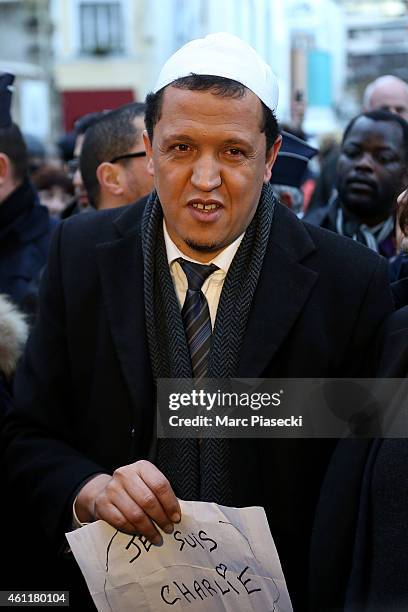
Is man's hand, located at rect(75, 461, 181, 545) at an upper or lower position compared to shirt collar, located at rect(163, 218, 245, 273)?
lower

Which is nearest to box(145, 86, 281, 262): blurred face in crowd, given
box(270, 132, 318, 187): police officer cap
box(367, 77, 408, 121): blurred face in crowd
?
box(270, 132, 318, 187): police officer cap

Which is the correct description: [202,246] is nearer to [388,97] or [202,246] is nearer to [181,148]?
[181,148]

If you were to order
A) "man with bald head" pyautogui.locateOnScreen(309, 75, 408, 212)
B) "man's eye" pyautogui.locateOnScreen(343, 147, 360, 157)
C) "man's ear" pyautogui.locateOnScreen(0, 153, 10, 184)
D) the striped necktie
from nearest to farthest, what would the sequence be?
the striped necktie
"man's ear" pyautogui.locateOnScreen(0, 153, 10, 184)
"man's eye" pyautogui.locateOnScreen(343, 147, 360, 157)
"man with bald head" pyautogui.locateOnScreen(309, 75, 408, 212)

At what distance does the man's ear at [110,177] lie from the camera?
422 cm

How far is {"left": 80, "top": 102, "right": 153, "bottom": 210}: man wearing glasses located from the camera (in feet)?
13.8

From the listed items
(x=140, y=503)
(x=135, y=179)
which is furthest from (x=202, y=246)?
(x=135, y=179)

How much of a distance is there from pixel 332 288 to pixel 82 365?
0.66 meters

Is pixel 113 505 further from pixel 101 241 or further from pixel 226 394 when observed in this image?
pixel 101 241

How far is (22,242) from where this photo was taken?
4281 millimetres

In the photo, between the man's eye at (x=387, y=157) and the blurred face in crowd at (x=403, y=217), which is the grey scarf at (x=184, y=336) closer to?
the blurred face in crowd at (x=403, y=217)

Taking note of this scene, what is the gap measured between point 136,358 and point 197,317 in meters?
0.19

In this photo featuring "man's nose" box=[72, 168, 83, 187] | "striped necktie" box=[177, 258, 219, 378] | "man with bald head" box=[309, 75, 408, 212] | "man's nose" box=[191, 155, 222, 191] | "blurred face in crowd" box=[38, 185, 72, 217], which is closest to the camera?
"man's nose" box=[191, 155, 222, 191]

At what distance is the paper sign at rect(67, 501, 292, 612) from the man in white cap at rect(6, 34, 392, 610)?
13 cm

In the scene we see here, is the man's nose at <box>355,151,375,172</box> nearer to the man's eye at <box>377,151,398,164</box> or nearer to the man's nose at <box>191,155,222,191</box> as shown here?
the man's eye at <box>377,151,398,164</box>
